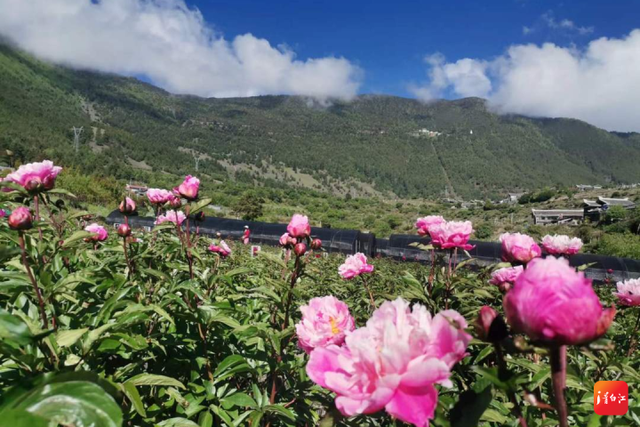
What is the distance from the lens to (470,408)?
648 millimetres

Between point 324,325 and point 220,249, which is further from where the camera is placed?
point 220,249

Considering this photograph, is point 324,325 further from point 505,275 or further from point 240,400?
point 505,275

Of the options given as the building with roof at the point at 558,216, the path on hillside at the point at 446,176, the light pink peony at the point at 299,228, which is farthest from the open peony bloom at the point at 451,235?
the path on hillside at the point at 446,176

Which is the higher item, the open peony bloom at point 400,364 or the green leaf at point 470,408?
the open peony bloom at point 400,364

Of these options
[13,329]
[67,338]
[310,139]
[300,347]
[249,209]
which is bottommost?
[249,209]

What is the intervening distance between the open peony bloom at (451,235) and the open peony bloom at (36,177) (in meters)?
1.91

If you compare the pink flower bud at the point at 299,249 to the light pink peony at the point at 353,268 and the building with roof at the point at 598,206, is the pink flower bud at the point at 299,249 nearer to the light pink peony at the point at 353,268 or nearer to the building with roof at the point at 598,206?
the light pink peony at the point at 353,268

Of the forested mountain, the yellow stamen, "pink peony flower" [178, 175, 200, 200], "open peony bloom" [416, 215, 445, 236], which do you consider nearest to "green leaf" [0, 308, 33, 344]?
the yellow stamen

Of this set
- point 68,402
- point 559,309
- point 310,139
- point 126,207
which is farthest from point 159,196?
point 310,139

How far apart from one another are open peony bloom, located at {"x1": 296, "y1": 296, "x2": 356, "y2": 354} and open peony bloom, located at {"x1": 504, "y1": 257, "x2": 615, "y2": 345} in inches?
23.6

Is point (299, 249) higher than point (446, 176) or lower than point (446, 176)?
lower

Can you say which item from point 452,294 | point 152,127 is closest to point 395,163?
point 152,127

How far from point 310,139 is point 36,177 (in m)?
136

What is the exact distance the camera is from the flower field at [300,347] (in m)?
0.57
